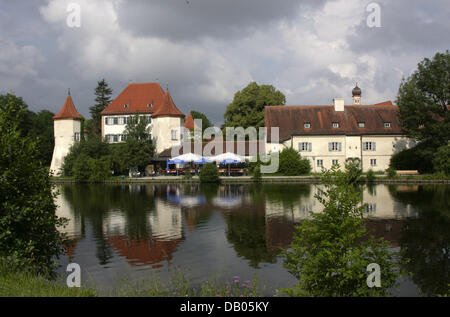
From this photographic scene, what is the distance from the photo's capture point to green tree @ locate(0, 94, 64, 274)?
824 cm

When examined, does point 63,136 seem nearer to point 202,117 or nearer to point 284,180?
point 284,180

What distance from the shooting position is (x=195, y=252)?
1241 centimetres

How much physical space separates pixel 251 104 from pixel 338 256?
5265cm

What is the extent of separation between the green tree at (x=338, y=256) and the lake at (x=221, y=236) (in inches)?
67.4

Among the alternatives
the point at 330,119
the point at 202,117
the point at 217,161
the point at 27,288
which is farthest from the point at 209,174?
the point at 202,117

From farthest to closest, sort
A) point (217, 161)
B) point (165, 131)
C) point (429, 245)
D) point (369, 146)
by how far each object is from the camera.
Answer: point (165, 131) < point (369, 146) < point (217, 161) < point (429, 245)

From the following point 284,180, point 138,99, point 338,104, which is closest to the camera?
point 284,180

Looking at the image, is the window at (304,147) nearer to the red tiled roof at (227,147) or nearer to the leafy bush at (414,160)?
the red tiled roof at (227,147)

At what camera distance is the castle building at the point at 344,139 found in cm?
4600

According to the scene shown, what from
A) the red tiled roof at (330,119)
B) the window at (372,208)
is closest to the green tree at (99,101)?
the red tiled roof at (330,119)

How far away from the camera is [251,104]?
58.3m

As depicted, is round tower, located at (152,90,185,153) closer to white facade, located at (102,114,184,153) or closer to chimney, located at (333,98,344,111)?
white facade, located at (102,114,184,153)
